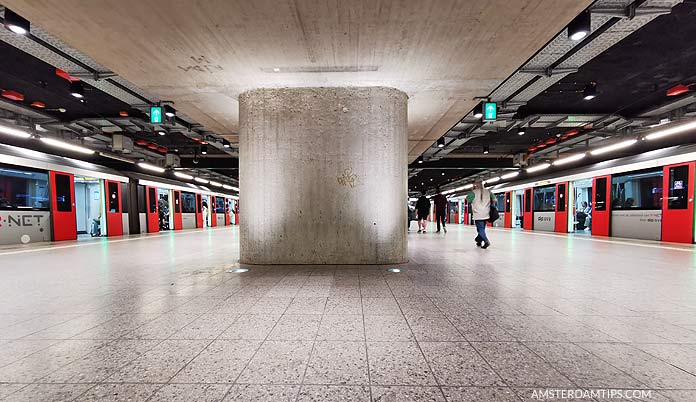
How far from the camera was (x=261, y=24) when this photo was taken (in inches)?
141

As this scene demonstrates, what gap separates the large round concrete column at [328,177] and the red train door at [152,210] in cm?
1393

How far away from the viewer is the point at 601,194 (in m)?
12.3

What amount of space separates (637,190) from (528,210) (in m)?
7.54

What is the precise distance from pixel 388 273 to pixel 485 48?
3.55 metres

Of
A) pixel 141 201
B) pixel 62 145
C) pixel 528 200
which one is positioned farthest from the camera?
pixel 528 200

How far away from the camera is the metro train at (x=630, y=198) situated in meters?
9.03

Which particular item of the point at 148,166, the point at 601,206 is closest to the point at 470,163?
the point at 601,206

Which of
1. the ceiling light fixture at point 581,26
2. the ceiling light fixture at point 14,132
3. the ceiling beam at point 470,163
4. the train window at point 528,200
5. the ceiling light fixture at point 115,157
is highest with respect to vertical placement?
the ceiling light fixture at point 581,26

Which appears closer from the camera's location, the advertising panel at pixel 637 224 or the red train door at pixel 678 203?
the red train door at pixel 678 203

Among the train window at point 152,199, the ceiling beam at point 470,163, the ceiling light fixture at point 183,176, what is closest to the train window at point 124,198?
the train window at point 152,199

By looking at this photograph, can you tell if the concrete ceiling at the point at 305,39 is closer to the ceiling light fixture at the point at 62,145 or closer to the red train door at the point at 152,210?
the ceiling light fixture at the point at 62,145

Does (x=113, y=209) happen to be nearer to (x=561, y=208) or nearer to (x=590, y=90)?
(x=590, y=90)

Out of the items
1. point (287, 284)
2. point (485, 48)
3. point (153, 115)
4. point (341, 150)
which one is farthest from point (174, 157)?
point (485, 48)

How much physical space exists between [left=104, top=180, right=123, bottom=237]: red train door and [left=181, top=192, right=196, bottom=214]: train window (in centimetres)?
547
